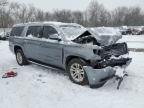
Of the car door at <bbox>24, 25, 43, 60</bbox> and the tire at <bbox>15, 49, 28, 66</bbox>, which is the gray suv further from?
the tire at <bbox>15, 49, 28, 66</bbox>

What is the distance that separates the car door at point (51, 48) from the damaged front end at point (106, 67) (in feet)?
4.46

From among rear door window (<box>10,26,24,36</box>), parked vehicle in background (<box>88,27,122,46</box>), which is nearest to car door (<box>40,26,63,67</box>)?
parked vehicle in background (<box>88,27,122,46</box>)

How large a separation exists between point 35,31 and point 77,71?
109 inches

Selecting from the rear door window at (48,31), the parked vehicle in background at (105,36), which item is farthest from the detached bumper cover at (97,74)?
the rear door window at (48,31)

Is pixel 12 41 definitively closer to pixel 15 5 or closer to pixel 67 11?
pixel 15 5

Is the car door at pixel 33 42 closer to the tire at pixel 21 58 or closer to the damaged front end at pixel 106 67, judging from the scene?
the tire at pixel 21 58

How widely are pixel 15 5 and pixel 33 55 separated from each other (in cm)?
6287

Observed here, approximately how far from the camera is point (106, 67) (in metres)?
6.18

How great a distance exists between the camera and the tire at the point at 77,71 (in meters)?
6.46

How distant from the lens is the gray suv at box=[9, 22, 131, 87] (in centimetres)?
614

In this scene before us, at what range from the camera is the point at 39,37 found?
26.8 feet

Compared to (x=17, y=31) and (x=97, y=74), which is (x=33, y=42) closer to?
(x=17, y=31)

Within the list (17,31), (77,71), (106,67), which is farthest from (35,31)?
(106,67)

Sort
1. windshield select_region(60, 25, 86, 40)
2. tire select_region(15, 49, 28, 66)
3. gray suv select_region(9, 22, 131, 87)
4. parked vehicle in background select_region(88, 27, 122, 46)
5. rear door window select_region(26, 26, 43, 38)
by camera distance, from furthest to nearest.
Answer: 1. tire select_region(15, 49, 28, 66)
2. rear door window select_region(26, 26, 43, 38)
3. windshield select_region(60, 25, 86, 40)
4. parked vehicle in background select_region(88, 27, 122, 46)
5. gray suv select_region(9, 22, 131, 87)
